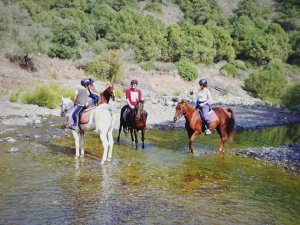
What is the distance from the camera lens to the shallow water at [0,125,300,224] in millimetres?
7730

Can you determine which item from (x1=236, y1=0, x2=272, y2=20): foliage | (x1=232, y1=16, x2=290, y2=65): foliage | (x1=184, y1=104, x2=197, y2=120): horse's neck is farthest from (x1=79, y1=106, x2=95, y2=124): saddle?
(x1=236, y1=0, x2=272, y2=20): foliage

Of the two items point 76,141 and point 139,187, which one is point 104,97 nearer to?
point 76,141

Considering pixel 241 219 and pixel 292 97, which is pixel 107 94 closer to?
pixel 241 219

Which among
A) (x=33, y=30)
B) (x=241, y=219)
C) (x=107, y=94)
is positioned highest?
(x=33, y=30)

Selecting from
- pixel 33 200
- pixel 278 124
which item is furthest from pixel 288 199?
pixel 278 124

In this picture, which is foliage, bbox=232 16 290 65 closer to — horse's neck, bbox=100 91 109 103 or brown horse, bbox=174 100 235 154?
brown horse, bbox=174 100 235 154

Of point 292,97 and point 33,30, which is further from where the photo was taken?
point 292,97

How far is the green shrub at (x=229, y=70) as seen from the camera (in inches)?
2250

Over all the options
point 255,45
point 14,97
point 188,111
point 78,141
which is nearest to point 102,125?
point 78,141

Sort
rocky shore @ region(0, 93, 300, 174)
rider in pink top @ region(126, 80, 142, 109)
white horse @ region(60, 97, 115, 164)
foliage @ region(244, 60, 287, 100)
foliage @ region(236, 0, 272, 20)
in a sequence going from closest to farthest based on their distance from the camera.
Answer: white horse @ region(60, 97, 115, 164) → rocky shore @ region(0, 93, 300, 174) → rider in pink top @ region(126, 80, 142, 109) → foliage @ region(244, 60, 287, 100) → foliage @ region(236, 0, 272, 20)

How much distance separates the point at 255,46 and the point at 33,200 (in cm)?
6228

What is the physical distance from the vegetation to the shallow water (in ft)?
78.9

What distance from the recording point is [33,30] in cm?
3706

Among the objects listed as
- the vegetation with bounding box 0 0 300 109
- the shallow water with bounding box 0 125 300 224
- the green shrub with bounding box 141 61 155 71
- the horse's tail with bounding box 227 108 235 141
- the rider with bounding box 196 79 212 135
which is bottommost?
the shallow water with bounding box 0 125 300 224
